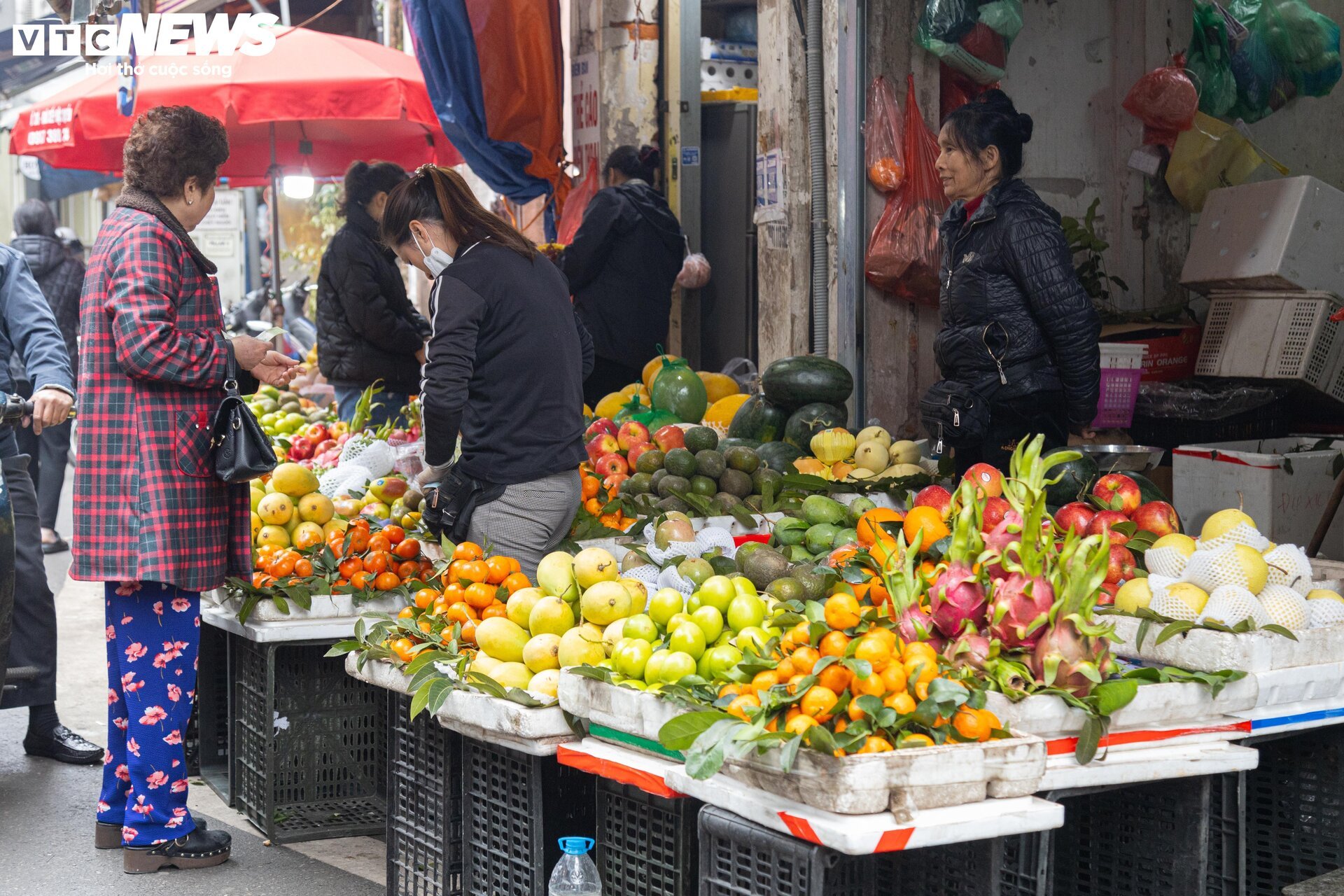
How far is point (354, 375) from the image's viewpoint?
23.4 feet

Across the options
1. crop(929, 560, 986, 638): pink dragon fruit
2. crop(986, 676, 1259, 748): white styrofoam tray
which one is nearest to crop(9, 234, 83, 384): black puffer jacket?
crop(929, 560, 986, 638): pink dragon fruit

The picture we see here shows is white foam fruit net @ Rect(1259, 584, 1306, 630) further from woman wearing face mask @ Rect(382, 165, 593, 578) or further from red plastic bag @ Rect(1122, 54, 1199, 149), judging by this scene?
red plastic bag @ Rect(1122, 54, 1199, 149)

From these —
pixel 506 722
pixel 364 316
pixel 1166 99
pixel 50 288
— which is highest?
pixel 1166 99

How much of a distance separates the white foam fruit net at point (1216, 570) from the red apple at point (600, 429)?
9.91ft

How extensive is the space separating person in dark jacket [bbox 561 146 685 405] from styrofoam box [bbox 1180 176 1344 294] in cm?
272

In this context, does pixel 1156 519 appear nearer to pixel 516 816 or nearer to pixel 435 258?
pixel 516 816

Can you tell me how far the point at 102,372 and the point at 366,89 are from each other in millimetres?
4623

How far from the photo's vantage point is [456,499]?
4121 mm

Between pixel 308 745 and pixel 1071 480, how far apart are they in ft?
8.71

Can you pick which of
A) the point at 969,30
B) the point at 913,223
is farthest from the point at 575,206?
the point at 969,30

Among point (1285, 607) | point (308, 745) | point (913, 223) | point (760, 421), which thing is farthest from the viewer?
point (913, 223)

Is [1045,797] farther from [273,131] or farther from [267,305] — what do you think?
[267,305]

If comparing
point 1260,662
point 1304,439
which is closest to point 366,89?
point 1304,439

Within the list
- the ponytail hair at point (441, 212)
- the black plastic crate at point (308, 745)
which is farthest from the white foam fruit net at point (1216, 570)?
the black plastic crate at point (308, 745)
